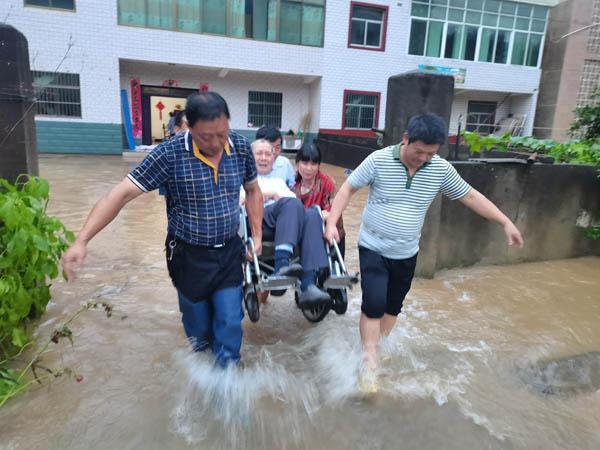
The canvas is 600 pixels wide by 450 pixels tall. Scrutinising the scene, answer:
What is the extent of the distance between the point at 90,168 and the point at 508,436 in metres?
13.3

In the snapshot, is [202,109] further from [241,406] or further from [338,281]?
[241,406]

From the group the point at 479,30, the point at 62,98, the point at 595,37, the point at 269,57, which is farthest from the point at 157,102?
the point at 595,37

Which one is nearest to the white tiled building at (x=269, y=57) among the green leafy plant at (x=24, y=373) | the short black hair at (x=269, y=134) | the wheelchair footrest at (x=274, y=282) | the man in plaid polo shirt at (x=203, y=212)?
the short black hair at (x=269, y=134)

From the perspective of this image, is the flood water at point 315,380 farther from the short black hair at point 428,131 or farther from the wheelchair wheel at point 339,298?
the short black hair at point 428,131

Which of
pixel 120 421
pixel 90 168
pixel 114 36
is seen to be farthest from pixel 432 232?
pixel 114 36

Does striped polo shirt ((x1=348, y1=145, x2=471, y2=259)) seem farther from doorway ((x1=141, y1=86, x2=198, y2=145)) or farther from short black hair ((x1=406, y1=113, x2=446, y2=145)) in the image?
doorway ((x1=141, y1=86, x2=198, y2=145))

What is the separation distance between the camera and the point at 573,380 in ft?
11.0

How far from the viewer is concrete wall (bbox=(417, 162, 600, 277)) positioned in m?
5.33

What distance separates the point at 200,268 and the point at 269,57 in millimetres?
17570

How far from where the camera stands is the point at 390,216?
2996 millimetres

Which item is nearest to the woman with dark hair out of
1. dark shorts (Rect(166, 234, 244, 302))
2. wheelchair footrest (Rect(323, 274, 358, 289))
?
wheelchair footrest (Rect(323, 274, 358, 289))

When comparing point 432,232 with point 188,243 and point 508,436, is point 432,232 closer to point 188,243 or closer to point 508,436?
point 508,436

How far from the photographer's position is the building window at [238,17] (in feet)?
55.6

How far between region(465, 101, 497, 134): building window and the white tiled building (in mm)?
66
